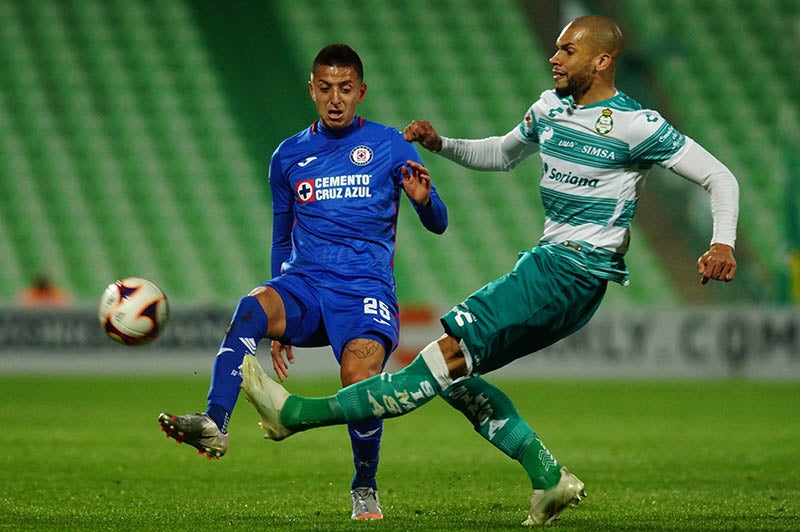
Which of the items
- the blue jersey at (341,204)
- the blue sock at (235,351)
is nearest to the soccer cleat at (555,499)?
the blue jersey at (341,204)

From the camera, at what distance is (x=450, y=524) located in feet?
18.0

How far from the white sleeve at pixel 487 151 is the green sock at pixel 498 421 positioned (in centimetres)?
96

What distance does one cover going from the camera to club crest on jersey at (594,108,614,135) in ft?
17.2

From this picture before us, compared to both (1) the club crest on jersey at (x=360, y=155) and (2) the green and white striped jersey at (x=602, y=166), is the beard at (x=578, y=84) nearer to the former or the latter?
(2) the green and white striped jersey at (x=602, y=166)

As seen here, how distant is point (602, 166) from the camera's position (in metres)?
5.27

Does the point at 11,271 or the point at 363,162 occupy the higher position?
the point at 363,162

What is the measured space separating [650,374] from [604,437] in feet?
22.3

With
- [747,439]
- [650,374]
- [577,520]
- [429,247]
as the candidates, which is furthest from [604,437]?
[429,247]

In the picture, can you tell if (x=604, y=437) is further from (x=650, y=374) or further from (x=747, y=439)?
(x=650, y=374)

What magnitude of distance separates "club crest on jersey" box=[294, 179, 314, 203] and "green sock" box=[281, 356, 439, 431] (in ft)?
3.81

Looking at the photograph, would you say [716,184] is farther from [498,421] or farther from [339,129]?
[339,129]

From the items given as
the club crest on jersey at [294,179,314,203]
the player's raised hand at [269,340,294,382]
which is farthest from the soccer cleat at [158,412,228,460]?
the club crest on jersey at [294,179,314,203]

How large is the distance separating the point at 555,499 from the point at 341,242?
1478 millimetres

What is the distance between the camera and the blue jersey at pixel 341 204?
586 cm
